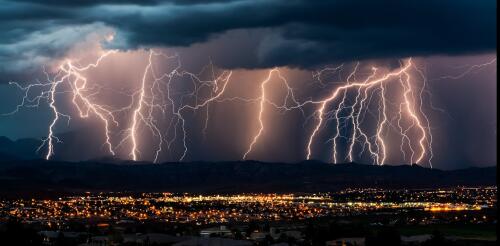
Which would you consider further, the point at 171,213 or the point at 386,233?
the point at 171,213

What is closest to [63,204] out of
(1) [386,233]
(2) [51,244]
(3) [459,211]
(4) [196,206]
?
(4) [196,206]

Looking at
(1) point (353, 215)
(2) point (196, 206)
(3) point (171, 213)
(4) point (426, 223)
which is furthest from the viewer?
(2) point (196, 206)

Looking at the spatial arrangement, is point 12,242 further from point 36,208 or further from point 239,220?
point 36,208

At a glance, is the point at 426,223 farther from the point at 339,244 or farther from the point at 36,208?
the point at 36,208

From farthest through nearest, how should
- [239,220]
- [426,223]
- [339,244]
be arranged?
1. [239,220]
2. [426,223]
3. [339,244]

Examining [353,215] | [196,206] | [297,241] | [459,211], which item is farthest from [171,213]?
[297,241]

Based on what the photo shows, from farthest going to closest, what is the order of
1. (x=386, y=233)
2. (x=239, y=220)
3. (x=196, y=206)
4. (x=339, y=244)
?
1. (x=196, y=206)
2. (x=239, y=220)
3. (x=339, y=244)
4. (x=386, y=233)

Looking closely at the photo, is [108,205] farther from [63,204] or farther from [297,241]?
[297,241]

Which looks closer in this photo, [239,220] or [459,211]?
[239,220]

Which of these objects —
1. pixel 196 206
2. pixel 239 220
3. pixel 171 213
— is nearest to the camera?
pixel 239 220
